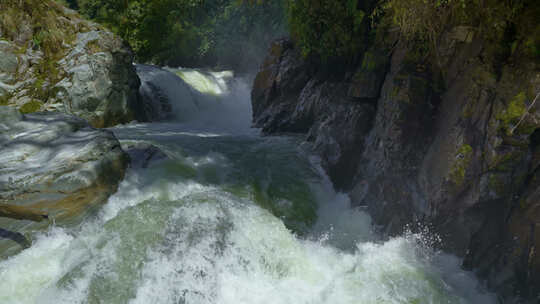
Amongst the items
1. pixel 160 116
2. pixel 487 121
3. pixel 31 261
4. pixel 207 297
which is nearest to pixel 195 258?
pixel 207 297

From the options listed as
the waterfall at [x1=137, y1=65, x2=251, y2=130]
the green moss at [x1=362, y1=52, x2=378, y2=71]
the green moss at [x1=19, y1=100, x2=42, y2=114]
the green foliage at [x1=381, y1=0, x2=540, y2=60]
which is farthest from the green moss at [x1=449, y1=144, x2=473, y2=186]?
the green moss at [x1=19, y1=100, x2=42, y2=114]

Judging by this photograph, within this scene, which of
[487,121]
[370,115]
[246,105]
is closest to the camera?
[487,121]

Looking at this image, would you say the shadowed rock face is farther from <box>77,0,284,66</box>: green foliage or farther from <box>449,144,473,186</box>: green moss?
<box>77,0,284,66</box>: green foliage

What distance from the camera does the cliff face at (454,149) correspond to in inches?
124

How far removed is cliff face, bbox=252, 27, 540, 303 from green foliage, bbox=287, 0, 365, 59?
622 millimetres

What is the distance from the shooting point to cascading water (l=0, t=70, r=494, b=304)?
124 inches

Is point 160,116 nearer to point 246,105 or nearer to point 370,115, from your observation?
point 246,105

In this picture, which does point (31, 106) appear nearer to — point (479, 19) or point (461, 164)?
point (461, 164)

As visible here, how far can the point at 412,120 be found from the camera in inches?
165

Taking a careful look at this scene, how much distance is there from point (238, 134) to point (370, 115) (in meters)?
3.81

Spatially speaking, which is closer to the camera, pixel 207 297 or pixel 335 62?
pixel 207 297

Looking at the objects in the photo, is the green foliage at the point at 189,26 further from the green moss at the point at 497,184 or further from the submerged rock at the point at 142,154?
the green moss at the point at 497,184

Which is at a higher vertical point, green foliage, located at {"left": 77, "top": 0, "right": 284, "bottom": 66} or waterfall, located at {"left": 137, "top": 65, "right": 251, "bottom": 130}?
green foliage, located at {"left": 77, "top": 0, "right": 284, "bottom": 66}

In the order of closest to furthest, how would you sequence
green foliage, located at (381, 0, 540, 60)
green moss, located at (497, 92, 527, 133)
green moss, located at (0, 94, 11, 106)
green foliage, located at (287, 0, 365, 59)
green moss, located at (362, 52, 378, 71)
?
green moss, located at (497, 92, 527, 133) < green foliage, located at (381, 0, 540, 60) < green moss, located at (362, 52, 378, 71) < green foliage, located at (287, 0, 365, 59) < green moss, located at (0, 94, 11, 106)
